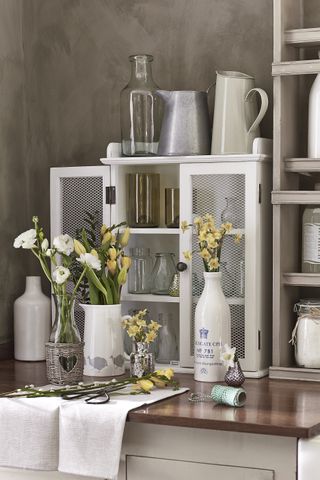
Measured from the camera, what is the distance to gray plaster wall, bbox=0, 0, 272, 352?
10.5ft

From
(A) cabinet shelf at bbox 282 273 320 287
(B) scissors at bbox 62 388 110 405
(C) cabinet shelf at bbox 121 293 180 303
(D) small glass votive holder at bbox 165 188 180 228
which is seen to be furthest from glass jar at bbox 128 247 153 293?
(B) scissors at bbox 62 388 110 405

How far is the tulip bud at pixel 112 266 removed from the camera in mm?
2918

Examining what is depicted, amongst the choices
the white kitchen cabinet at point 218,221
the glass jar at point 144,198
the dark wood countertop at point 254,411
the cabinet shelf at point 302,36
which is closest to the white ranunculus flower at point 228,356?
the dark wood countertop at point 254,411

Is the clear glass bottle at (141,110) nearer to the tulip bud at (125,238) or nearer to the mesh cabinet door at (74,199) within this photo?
the mesh cabinet door at (74,199)

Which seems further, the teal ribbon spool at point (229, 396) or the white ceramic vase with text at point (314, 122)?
the white ceramic vase with text at point (314, 122)

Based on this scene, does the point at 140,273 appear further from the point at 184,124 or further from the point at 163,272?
the point at 184,124

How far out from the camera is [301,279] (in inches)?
113

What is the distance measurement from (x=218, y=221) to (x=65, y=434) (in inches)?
34.5

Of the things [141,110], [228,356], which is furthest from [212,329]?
[141,110]

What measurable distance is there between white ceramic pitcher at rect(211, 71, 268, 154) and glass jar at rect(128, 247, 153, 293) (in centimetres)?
40

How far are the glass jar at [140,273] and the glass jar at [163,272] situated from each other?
0.03 meters

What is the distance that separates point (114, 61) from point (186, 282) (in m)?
0.84

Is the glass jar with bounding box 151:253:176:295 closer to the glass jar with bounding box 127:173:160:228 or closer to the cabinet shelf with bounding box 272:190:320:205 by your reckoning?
the glass jar with bounding box 127:173:160:228

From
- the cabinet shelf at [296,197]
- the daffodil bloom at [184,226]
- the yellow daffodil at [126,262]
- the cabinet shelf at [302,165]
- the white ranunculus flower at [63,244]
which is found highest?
the cabinet shelf at [302,165]
